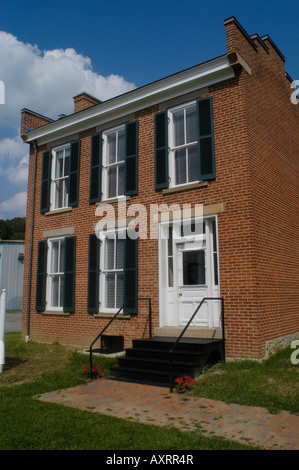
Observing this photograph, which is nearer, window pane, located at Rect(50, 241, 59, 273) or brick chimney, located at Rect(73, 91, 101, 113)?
window pane, located at Rect(50, 241, 59, 273)

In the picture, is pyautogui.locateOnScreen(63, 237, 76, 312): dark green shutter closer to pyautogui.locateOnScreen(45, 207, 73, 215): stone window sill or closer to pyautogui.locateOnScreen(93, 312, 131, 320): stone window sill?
pyautogui.locateOnScreen(45, 207, 73, 215): stone window sill

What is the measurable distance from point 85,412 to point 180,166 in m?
6.24

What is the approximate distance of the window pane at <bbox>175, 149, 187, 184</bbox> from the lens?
9.74 m

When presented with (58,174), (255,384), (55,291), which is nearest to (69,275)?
(55,291)

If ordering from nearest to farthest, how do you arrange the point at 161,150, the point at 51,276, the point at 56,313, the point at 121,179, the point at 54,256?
the point at 161,150 → the point at 121,179 → the point at 56,313 → the point at 51,276 → the point at 54,256

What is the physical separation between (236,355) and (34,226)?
25.6 feet

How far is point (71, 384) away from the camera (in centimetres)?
732

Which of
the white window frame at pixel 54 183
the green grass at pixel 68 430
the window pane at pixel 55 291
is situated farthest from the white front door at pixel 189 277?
the white window frame at pixel 54 183

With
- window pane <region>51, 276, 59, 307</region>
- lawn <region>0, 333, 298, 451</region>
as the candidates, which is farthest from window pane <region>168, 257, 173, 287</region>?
window pane <region>51, 276, 59, 307</region>

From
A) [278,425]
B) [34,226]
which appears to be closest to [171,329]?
[278,425]

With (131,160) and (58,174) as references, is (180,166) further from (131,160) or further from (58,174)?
(58,174)

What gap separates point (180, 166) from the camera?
9.84m

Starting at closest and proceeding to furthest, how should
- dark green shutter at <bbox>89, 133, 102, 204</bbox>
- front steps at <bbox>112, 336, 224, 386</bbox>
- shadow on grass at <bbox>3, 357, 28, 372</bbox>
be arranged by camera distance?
front steps at <bbox>112, 336, 224, 386</bbox>
shadow on grass at <bbox>3, 357, 28, 372</bbox>
dark green shutter at <bbox>89, 133, 102, 204</bbox>

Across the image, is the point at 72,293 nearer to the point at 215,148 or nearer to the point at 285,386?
the point at 215,148
